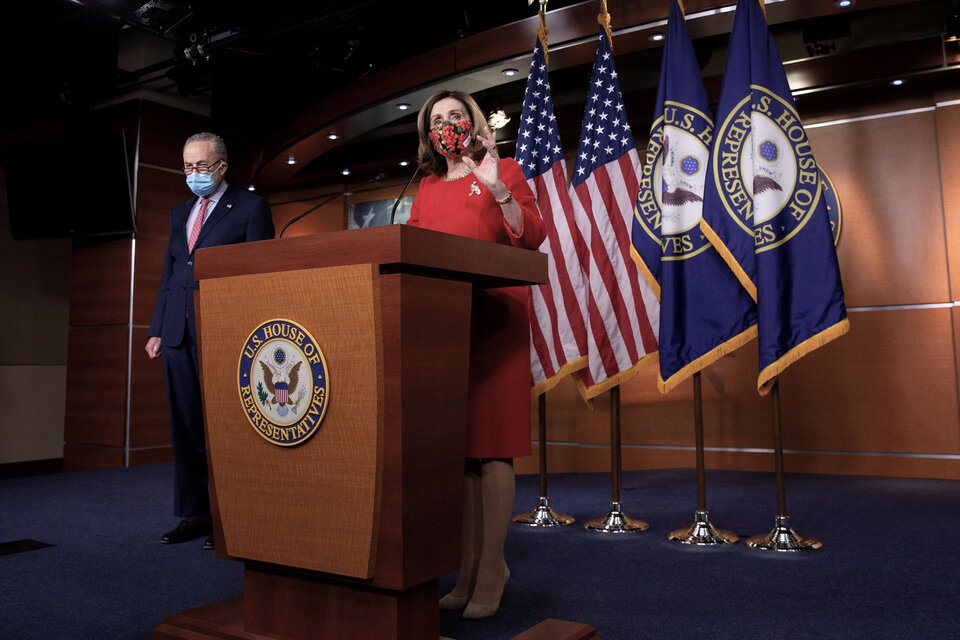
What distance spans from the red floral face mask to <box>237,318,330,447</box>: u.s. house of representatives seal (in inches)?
28.2

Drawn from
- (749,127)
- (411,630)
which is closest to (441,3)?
(749,127)

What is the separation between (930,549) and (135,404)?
5.80m

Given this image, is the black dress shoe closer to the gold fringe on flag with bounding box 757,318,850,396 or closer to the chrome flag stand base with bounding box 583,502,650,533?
the chrome flag stand base with bounding box 583,502,650,533

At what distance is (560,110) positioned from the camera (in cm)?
575

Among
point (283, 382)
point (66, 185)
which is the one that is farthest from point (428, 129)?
point (66, 185)

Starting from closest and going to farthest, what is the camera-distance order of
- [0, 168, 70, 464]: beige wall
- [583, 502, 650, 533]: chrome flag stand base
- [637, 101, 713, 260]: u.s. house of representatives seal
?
1. [637, 101, 713, 260]: u.s. house of representatives seal
2. [583, 502, 650, 533]: chrome flag stand base
3. [0, 168, 70, 464]: beige wall

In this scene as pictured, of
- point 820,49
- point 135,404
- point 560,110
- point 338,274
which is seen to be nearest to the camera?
point 338,274

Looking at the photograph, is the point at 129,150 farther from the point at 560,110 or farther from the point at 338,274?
the point at 338,274

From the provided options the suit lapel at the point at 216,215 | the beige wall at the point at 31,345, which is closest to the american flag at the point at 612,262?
the suit lapel at the point at 216,215

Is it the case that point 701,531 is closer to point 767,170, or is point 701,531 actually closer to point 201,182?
point 767,170

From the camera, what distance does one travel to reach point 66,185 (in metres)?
6.24

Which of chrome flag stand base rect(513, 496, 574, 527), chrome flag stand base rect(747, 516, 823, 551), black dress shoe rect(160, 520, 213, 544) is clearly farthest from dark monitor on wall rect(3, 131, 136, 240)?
chrome flag stand base rect(747, 516, 823, 551)

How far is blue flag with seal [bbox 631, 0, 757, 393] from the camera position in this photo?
297 cm

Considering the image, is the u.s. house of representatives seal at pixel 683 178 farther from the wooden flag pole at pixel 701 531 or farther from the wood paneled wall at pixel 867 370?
the wood paneled wall at pixel 867 370
